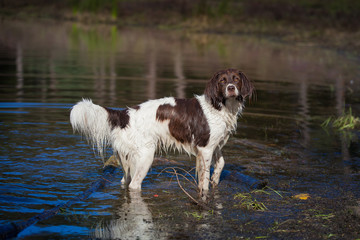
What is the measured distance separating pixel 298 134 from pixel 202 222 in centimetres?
574

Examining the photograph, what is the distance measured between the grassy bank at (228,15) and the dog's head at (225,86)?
22.9 metres

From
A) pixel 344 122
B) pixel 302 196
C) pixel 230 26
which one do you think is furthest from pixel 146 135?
pixel 230 26

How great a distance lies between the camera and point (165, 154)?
10023mm

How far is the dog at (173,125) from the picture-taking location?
7398mm

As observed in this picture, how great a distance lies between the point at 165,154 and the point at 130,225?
3.79m

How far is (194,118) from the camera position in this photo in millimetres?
7531

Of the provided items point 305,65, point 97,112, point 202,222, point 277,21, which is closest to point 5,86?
point 97,112

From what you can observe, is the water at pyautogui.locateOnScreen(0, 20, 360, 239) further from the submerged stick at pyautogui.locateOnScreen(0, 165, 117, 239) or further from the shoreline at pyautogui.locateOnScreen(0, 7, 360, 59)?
the shoreline at pyautogui.locateOnScreen(0, 7, 360, 59)

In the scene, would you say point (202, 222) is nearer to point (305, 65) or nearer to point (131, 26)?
point (305, 65)

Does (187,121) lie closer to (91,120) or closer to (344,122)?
(91,120)

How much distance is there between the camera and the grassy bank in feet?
119

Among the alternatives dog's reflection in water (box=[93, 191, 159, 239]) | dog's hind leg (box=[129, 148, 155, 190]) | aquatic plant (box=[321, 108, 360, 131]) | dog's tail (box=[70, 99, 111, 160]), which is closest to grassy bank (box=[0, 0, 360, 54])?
aquatic plant (box=[321, 108, 360, 131])

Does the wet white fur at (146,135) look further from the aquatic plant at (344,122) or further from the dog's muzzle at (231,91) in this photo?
the aquatic plant at (344,122)

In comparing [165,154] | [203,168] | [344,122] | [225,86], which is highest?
[225,86]
